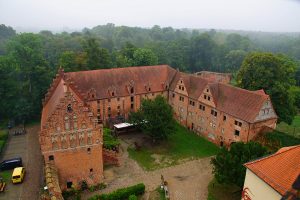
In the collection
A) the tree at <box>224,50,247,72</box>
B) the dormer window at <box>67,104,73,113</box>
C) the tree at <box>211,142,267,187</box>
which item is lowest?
the tree at <box>211,142,267,187</box>

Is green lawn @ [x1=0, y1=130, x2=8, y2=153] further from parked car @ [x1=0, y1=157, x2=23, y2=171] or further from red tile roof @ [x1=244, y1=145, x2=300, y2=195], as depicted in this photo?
red tile roof @ [x1=244, y1=145, x2=300, y2=195]

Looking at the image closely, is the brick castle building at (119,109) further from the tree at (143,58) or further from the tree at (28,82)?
the tree at (143,58)

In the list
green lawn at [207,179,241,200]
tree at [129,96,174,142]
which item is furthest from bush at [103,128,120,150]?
green lawn at [207,179,241,200]

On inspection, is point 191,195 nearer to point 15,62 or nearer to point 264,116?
point 264,116

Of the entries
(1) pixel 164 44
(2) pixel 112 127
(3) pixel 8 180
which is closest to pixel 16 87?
(2) pixel 112 127

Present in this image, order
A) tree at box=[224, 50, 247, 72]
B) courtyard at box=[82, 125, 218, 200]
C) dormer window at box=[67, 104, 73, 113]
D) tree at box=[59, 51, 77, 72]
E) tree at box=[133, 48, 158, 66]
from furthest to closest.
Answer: tree at box=[224, 50, 247, 72], tree at box=[133, 48, 158, 66], tree at box=[59, 51, 77, 72], courtyard at box=[82, 125, 218, 200], dormer window at box=[67, 104, 73, 113]

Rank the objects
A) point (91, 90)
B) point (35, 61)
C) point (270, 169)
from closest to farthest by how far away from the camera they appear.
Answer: point (270, 169) < point (91, 90) < point (35, 61)

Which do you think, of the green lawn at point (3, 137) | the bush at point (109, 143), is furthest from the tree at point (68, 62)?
the bush at point (109, 143)
